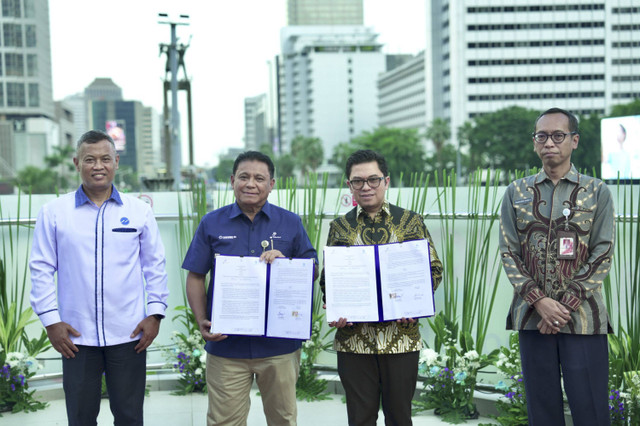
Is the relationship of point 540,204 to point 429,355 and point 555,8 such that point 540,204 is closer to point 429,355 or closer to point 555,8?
point 429,355

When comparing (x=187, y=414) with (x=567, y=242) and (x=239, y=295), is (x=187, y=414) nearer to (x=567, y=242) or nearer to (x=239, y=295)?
(x=239, y=295)

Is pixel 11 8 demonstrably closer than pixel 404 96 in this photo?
Yes

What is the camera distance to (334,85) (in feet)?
409

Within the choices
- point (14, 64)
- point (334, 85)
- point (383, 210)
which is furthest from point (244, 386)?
point (334, 85)

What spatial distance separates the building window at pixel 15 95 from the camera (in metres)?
71.6

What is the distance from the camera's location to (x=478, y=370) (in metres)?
4.00

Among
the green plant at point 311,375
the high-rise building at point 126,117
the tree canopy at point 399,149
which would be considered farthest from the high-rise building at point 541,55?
the high-rise building at point 126,117

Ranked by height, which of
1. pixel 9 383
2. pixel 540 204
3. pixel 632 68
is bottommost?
pixel 9 383

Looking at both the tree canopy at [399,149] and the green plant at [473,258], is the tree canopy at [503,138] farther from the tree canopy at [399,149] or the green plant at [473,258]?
the green plant at [473,258]

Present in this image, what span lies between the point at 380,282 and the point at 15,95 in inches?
3049

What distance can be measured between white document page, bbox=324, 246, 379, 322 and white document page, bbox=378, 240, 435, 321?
5cm

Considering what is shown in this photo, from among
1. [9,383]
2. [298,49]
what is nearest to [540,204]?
[9,383]

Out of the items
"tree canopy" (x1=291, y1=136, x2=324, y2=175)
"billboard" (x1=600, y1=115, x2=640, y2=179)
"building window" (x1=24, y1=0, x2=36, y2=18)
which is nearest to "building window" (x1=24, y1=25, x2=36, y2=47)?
"building window" (x1=24, y1=0, x2=36, y2=18)

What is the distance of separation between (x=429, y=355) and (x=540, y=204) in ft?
5.34
